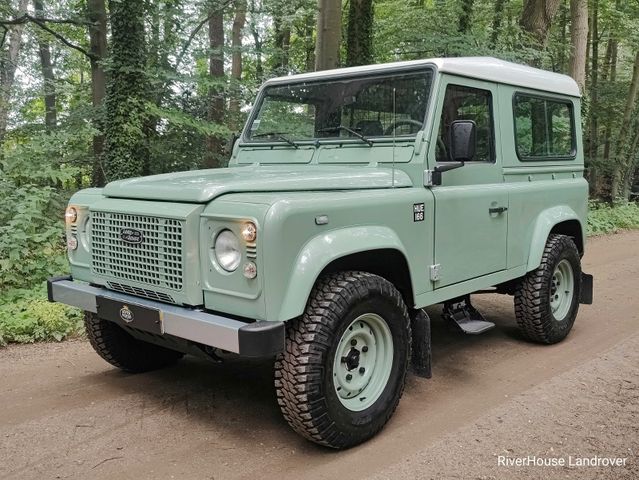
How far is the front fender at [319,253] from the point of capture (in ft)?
9.41

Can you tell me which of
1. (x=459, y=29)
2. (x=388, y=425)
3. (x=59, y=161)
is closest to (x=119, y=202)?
(x=388, y=425)

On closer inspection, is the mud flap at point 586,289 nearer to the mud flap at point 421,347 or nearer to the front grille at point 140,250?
the mud flap at point 421,347

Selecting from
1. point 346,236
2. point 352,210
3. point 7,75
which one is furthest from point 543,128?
point 7,75

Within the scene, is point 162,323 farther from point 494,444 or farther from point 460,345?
point 460,345

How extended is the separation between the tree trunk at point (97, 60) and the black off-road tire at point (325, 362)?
27.1 feet

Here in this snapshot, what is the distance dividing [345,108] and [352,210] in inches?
51.6

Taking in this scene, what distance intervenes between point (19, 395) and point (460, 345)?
360 centimetres

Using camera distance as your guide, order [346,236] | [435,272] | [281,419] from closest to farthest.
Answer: [346,236]
[281,419]
[435,272]

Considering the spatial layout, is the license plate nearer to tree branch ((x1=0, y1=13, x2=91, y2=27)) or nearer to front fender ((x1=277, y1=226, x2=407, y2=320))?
front fender ((x1=277, y1=226, x2=407, y2=320))

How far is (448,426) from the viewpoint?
11.5ft

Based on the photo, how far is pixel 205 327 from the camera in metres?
2.88

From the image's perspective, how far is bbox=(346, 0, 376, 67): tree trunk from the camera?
39.1 feet

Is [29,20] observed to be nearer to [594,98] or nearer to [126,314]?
[126,314]

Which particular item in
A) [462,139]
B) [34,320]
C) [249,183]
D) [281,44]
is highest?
[281,44]
